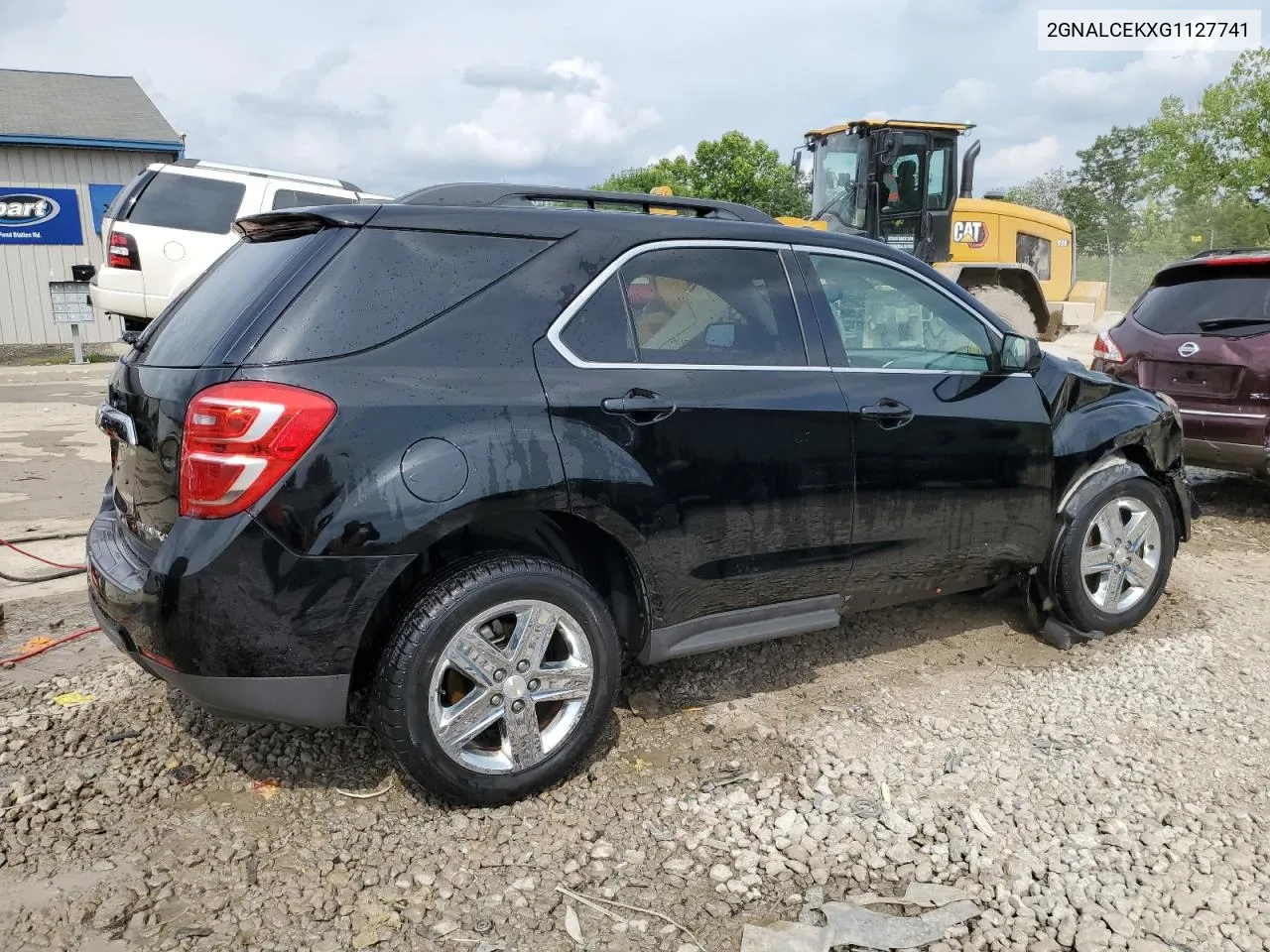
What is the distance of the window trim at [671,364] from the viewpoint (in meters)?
3.07

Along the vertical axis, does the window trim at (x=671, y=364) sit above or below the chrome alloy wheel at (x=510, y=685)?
above

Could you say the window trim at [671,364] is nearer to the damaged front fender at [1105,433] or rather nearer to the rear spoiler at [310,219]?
the rear spoiler at [310,219]

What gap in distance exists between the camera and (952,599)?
494 cm

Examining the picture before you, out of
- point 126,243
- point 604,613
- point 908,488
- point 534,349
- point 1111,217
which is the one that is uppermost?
point 1111,217

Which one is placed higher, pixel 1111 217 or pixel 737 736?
pixel 1111 217

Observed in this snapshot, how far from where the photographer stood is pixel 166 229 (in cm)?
962

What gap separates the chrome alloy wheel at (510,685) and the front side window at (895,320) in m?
1.53

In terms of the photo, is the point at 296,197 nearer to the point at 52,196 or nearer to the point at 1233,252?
the point at 1233,252

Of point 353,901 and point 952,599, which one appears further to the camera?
point 952,599

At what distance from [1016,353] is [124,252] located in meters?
8.70

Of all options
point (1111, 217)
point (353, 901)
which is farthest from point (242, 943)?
point (1111, 217)

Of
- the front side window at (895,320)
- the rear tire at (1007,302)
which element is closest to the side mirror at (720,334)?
the front side window at (895,320)

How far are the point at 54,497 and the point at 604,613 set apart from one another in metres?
5.47

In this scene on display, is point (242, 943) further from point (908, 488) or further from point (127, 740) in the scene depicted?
point (908, 488)
